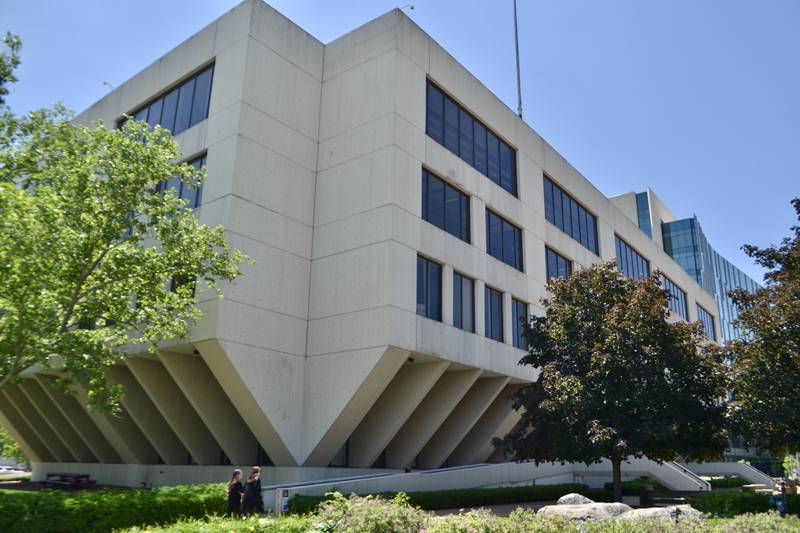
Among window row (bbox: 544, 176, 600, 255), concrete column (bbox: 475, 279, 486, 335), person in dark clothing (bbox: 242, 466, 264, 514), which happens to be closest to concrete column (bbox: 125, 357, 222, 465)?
person in dark clothing (bbox: 242, 466, 264, 514)

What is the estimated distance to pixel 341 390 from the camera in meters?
21.8

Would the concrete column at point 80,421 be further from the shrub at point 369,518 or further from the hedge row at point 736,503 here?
the hedge row at point 736,503

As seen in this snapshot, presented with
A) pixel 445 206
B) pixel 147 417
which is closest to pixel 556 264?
pixel 445 206

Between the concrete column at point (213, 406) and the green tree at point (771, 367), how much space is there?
648 inches

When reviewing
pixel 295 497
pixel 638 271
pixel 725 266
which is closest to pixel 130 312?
pixel 295 497

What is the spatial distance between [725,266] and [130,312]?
98.3m

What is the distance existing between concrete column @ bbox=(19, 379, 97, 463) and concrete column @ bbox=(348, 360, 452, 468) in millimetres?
15097

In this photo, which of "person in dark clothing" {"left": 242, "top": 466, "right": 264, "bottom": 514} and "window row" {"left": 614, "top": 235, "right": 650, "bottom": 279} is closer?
"person in dark clothing" {"left": 242, "top": 466, "right": 264, "bottom": 514}

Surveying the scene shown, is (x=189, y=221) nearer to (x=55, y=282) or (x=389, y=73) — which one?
(x=55, y=282)

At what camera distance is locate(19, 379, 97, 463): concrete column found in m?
31.3

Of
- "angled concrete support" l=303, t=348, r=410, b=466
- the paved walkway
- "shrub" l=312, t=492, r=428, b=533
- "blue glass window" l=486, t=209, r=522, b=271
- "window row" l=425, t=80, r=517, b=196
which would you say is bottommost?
the paved walkway

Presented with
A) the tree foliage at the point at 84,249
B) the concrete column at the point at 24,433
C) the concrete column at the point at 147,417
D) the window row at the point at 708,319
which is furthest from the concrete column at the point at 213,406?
the window row at the point at 708,319

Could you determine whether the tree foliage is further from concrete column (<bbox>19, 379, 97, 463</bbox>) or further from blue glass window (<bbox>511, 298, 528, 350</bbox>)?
concrete column (<bbox>19, 379, 97, 463</bbox>)

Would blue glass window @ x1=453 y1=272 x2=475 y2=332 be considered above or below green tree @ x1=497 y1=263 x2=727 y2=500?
above
